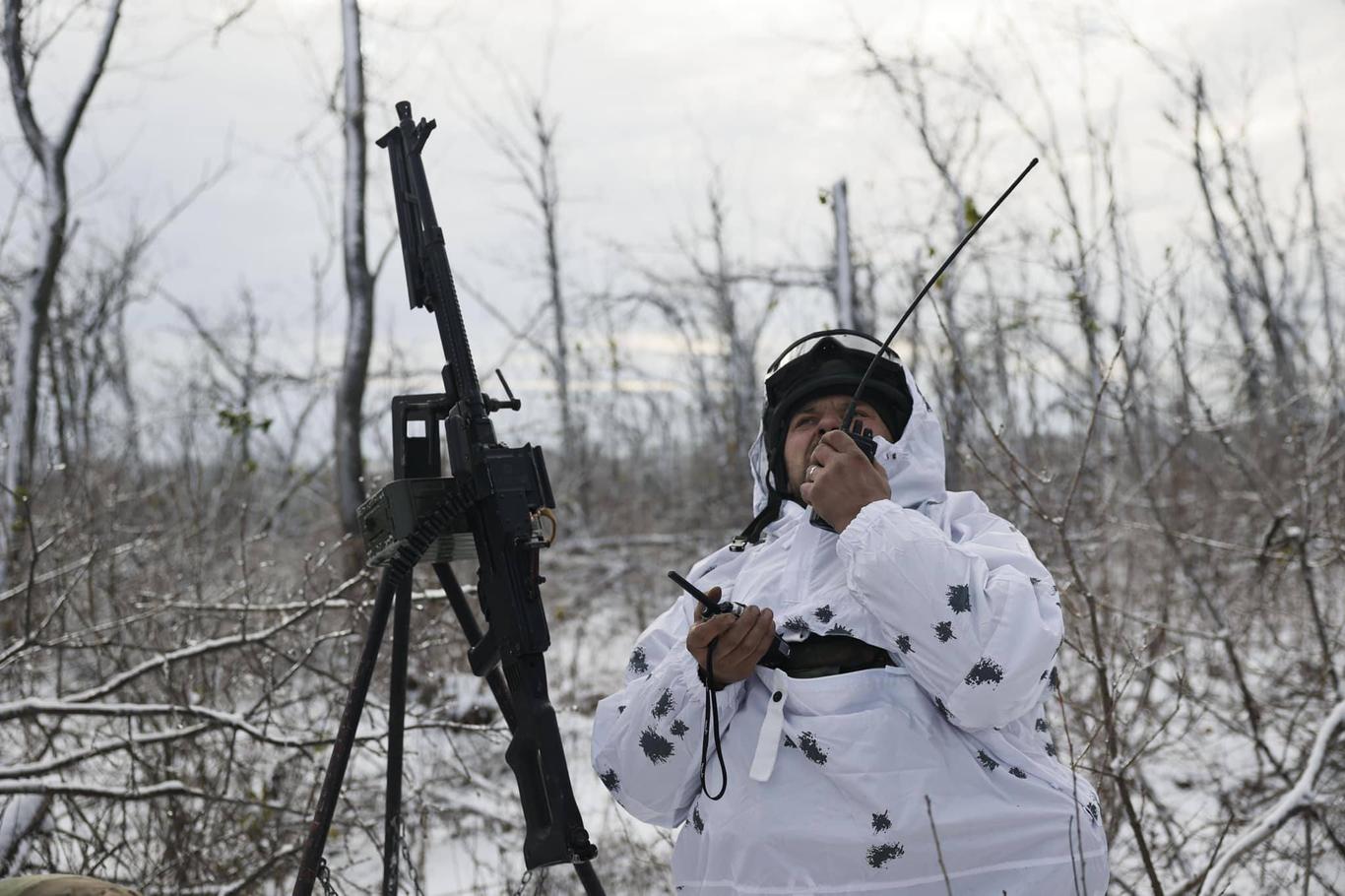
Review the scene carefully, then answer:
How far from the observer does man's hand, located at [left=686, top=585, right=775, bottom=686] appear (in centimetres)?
188

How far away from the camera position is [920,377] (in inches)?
348

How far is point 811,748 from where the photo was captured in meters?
1.91

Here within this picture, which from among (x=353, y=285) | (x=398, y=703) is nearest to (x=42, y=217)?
(x=353, y=285)

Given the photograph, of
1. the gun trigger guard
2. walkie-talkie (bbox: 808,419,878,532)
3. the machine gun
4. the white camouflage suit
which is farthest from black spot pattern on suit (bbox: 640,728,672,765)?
walkie-talkie (bbox: 808,419,878,532)

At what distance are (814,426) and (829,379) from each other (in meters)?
0.11

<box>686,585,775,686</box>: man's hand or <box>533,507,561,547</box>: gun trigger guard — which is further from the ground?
<box>533,507,561,547</box>: gun trigger guard

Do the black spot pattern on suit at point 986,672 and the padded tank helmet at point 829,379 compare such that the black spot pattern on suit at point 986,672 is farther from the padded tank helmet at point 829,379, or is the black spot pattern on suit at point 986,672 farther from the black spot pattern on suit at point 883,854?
the padded tank helmet at point 829,379

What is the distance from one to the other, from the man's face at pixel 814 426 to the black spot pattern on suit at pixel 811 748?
0.55 meters

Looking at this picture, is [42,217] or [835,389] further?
[42,217]

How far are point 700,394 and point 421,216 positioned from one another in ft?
44.3

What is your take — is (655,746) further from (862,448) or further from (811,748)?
(862,448)

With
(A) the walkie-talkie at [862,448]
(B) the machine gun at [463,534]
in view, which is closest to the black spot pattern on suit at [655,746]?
(B) the machine gun at [463,534]

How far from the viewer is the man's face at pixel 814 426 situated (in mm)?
2262

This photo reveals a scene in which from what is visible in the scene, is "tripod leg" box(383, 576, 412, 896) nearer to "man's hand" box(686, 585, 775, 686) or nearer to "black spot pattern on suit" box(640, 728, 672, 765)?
"black spot pattern on suit" box(640, 728, 672, 765)
